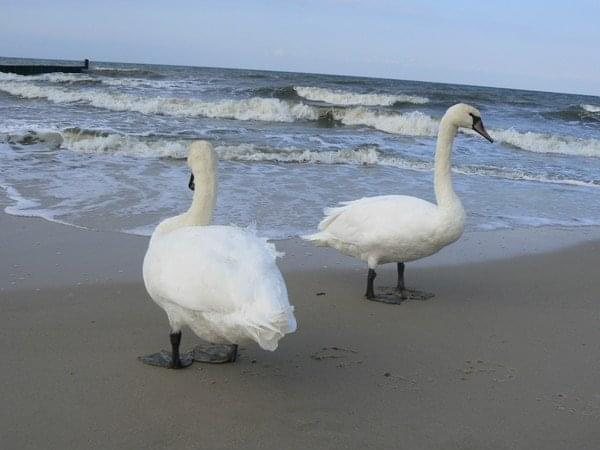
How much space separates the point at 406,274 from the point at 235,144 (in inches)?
365

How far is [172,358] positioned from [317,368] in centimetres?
78

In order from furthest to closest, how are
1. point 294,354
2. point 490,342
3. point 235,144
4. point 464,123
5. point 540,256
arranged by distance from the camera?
point 235,144, point 540,256, point 464,123, point 490,342, point 294,354

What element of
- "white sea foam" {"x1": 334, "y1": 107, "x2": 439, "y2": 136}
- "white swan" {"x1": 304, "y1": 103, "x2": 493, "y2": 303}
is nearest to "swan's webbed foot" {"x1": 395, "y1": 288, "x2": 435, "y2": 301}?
"white swan" {"x1": 304, "y1": 103, "x2": 493, "y2": 303}

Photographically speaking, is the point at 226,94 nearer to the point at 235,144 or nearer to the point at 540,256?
the point at 235,144

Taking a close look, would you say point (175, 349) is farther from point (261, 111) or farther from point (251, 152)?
point (261, 111)

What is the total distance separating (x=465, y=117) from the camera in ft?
19.4

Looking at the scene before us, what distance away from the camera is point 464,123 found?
596 cm

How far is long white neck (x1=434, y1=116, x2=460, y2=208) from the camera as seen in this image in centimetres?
543

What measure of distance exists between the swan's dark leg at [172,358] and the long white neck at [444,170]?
2.44 metres

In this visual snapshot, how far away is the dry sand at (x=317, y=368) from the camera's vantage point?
309cm

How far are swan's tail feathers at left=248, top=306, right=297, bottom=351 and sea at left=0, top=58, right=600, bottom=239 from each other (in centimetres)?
154

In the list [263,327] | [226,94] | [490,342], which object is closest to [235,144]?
[490,342]

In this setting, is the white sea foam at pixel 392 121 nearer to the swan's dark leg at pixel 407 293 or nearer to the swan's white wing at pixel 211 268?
the swan's dark leg at pixel 407 293

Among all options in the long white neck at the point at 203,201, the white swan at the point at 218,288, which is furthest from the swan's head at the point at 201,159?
the white swan at the point at 218,288
